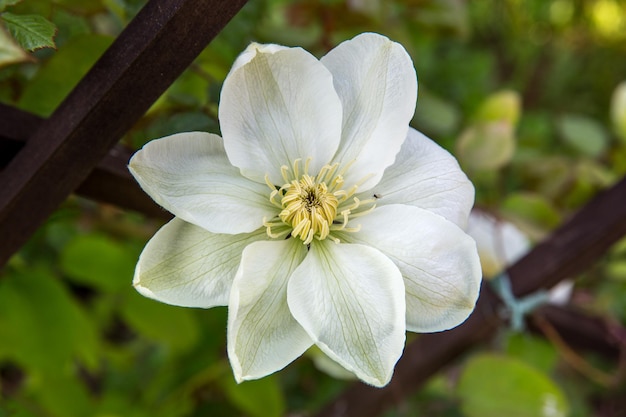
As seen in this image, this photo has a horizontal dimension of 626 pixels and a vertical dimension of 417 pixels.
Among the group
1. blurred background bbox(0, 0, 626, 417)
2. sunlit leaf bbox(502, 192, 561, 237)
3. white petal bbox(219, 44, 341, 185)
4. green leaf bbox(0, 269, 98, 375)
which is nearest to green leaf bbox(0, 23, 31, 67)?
blurred background bbox(0, 0, 626, 417)

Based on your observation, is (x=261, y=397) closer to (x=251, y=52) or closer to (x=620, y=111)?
(x=251, y=52)

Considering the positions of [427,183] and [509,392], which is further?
[509,392]

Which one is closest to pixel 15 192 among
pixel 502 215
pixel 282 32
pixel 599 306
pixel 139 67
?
pixel 139 67

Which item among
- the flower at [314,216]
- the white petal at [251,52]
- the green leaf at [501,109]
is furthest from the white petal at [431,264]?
the green leaf at [501,109]

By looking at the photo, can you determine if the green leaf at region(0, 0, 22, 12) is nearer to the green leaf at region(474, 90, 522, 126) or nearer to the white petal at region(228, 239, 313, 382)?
the white petal at region(228, 239, 313, 382)

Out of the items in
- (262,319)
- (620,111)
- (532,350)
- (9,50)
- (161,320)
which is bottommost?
(532,350)

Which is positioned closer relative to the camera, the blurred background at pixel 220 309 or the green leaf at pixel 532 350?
the blurred background at pixel 220 309

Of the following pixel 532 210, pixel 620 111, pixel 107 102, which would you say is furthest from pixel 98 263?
pixel 620 111

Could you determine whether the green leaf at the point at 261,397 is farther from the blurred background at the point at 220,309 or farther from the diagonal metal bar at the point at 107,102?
the diagonal metal bar at the point at 107,102
